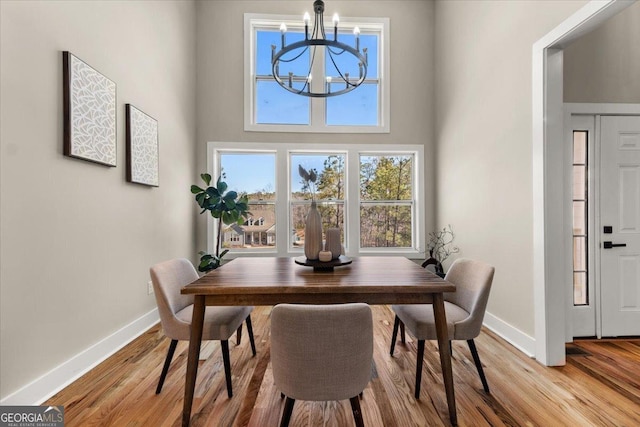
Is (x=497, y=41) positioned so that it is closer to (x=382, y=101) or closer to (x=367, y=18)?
(x=382, y=101)

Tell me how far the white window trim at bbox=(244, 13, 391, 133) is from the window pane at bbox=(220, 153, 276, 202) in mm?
403

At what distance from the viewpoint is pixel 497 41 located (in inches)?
110

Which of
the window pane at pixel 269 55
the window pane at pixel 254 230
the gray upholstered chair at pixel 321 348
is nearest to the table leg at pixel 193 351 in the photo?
the gray upholstered chair at pixel 321 348

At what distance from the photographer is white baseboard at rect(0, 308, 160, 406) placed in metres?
1.67

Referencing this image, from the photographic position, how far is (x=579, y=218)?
8.48 ft

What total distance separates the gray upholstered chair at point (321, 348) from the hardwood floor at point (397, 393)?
0.57 m

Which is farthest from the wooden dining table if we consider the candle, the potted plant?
the potted plant

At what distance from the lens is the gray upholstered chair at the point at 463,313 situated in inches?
67.8

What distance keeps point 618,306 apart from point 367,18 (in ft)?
14.2

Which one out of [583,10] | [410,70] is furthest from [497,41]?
[410,70]

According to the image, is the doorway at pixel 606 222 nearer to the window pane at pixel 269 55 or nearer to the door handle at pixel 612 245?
the door handle at pixel 612 245

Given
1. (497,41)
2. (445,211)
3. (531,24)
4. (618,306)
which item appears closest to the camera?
(531,24)

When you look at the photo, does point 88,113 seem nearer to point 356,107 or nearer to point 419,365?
point 419,365

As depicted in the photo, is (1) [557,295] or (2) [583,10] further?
(1) [557,295]
